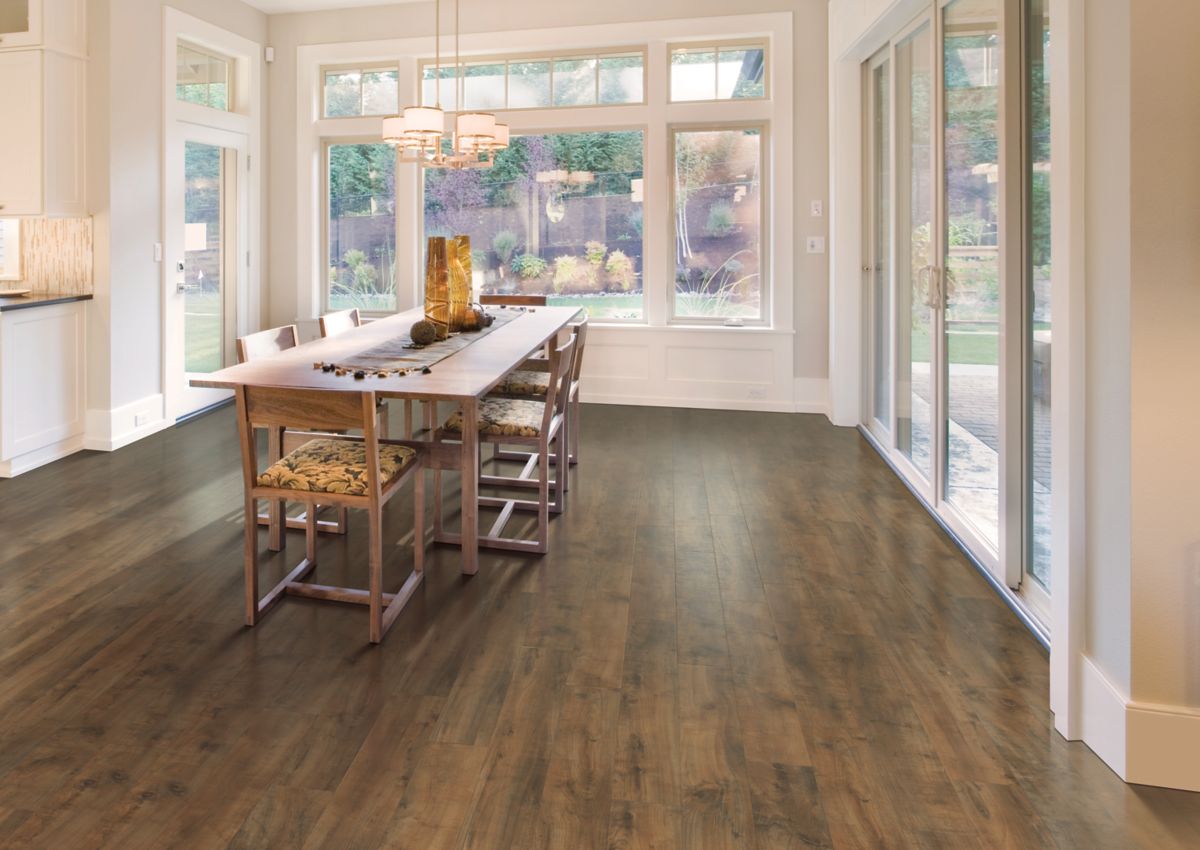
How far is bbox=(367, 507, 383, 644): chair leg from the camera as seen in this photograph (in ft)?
8.34

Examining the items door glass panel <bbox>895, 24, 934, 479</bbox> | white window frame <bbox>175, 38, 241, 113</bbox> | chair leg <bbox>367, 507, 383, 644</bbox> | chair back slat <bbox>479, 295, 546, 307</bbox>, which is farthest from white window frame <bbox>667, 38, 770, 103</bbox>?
chair leg <bbox>367, 507, 383, 644</bbox>

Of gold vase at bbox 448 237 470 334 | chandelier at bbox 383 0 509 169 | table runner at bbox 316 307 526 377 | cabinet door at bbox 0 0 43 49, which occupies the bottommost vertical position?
table runner at bbox 316 307 526 377

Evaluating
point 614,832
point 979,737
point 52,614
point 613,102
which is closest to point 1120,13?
point 979,737

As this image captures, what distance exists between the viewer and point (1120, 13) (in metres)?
1.78

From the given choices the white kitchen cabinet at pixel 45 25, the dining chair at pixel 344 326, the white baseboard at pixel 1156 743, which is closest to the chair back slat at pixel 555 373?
the dining chair at pixel 344 326

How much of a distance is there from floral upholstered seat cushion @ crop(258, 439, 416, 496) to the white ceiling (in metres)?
4.84

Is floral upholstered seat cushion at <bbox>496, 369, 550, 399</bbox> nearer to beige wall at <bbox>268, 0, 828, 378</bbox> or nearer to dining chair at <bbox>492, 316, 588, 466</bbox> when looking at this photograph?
dining chair at <bbox>492, 316, 588, 466</bbox>

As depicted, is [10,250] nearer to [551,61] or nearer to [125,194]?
[125,194]

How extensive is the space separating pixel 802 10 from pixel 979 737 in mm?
5225

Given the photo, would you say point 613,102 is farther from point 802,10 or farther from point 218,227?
point 218,227

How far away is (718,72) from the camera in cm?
598

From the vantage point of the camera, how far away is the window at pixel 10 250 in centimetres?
489

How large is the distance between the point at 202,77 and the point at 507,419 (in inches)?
166

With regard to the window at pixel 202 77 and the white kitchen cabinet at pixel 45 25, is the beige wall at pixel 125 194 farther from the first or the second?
the window at pixel 202 77
